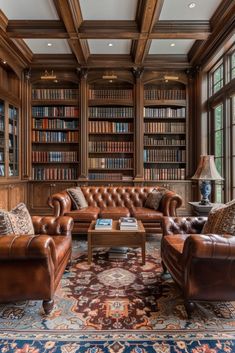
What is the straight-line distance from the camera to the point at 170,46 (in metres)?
5.07

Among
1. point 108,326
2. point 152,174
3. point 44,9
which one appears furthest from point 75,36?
point 108,326

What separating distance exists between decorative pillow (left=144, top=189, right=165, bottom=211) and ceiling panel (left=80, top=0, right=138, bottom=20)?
2984 millimetres

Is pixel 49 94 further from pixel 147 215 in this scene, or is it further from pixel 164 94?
pixel 147 215

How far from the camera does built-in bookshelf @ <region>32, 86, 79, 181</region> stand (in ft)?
18.7

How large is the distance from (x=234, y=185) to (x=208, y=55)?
2648mm

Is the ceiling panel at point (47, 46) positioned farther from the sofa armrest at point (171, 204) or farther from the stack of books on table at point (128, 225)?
the stack of books on table at point (128, 225)

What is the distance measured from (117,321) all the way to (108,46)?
195 inches

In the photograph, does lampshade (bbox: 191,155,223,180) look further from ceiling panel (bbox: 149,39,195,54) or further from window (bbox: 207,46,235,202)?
ceiling panel (bbox: 149,39,195,54)

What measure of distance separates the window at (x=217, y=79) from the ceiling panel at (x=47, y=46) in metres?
3.09

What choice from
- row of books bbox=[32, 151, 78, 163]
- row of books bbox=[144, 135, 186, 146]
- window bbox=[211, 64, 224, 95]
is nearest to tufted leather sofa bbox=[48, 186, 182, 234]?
row of books bbox=[32, 151, 78, 163]

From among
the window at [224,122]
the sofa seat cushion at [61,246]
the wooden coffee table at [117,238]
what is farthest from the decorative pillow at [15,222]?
the window at [224,122]

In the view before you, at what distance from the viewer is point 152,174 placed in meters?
5.80

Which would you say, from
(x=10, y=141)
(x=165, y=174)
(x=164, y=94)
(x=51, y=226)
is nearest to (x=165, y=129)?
(x=164, y=94)

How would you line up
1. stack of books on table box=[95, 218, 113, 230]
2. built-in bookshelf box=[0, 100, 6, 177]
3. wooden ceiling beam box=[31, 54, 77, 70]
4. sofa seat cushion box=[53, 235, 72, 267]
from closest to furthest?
sofa seat cushion box=[53, 235, 72, 267]
stack of books on table box=[95, 218, 113, 230]
built-in bookshelf box=[0, 100, 6, 177]
wooden ceiling beam box=[31, 54, 77, 70]
